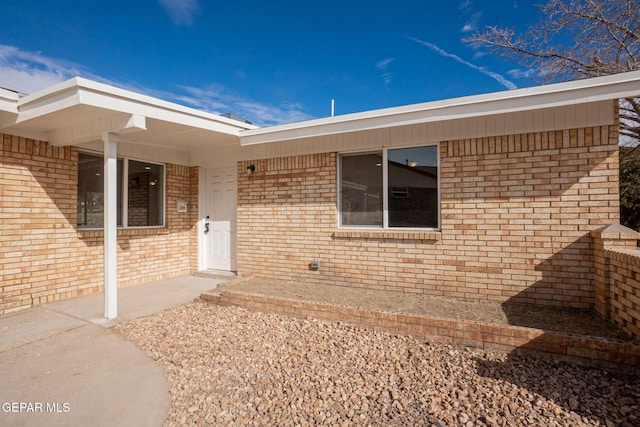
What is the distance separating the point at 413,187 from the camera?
17.6 feet

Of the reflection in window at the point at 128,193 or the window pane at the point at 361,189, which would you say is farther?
the reflection in window at the point at 128,193

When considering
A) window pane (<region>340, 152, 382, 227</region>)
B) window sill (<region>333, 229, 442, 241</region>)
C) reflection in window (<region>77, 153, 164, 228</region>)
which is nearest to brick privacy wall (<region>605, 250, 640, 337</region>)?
window sill (<region>333, 229, 442, 241</region>)

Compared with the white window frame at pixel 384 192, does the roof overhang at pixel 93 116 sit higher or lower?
higher

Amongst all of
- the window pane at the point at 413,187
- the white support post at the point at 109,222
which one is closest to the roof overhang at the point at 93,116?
the white support post at the point at 109,222

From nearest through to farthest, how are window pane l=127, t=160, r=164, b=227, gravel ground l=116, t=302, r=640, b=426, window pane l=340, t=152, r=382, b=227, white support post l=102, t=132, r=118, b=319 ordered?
gravel ground l=116, t=302, r=640, b=426
white support post l=102, t=132, r=118, b=319
window pane l=340, t=152, r=382, b=227
window pane l=127, t=160, r=164, b=227

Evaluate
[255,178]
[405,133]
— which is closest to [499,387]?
[405,133]

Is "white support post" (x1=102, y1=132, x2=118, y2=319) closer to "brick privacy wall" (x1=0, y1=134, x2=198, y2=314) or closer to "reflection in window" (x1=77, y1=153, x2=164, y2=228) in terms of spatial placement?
"brick privacy wall" (x1=0, y1=134, x2=198, y2=314)

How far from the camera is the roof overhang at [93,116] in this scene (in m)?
3.92

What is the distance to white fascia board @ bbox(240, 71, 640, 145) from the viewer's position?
3.65m

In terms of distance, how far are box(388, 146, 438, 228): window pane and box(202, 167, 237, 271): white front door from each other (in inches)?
135

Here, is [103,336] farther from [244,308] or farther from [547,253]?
[547,253]

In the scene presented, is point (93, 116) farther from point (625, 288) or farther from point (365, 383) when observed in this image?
point (625, 288)

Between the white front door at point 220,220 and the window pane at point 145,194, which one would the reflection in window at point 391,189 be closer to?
the white front door at point 220,220

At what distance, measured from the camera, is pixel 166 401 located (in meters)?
2.64
